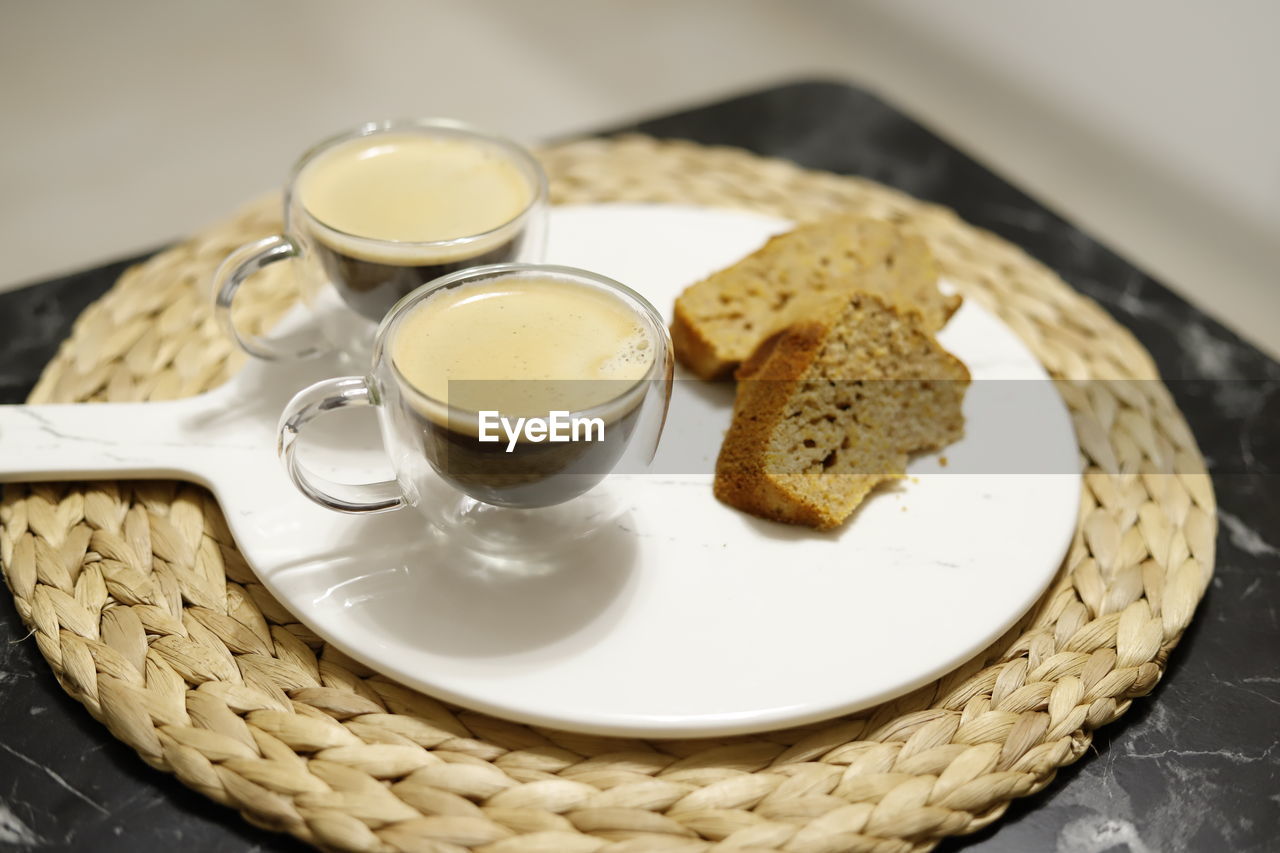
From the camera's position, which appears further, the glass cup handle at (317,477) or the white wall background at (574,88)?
the white wall background at (574,88)

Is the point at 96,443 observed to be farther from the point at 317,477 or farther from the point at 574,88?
the point at 574,88

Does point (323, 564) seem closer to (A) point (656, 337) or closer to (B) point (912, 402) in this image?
(A) point (656, 337)

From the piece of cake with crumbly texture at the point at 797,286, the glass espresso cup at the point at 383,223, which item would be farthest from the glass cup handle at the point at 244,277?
the piece of cake with crumbly texture at the point at 797,286

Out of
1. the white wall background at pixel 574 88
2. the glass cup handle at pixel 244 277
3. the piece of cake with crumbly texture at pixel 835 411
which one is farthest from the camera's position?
the white wall background at pixel 574 88

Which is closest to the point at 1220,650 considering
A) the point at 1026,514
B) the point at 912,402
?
the point at 1026,514

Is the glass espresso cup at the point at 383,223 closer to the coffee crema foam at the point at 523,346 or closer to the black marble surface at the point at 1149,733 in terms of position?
the coffee crema foam at the point at 523,346

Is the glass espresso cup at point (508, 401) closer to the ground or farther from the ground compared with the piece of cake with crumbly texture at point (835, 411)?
farther from the ground

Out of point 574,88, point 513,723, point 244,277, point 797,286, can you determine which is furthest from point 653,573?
point 574,88
